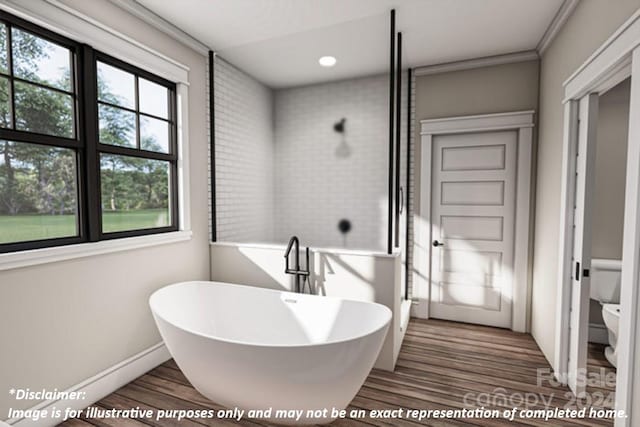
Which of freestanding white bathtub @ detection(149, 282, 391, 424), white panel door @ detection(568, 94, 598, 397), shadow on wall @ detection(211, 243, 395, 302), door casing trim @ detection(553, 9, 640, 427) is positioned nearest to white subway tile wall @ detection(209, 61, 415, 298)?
shadow on wall @ detection(211, 243, 395, 302)

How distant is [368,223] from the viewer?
12.8ft

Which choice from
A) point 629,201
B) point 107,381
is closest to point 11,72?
point 107,381

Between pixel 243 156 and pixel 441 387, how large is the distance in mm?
2917

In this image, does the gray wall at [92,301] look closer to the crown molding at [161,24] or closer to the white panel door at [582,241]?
the crown molding at [161,24]

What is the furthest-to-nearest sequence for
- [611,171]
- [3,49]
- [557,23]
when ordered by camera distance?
[611,171], [557,23], [3,49]

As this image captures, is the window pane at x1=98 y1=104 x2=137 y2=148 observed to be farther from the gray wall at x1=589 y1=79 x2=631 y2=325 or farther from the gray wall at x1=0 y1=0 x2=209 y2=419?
the gray wall at x1=589 y1=79 x2=631 y2=325

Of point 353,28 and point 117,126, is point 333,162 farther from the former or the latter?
point 117,126

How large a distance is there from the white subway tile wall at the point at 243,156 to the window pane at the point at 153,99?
56 centimetres

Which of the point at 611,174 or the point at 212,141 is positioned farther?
the point at 212,141

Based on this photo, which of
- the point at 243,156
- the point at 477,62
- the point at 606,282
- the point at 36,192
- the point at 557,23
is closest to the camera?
the point at 36,192

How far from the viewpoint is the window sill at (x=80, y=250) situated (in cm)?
176

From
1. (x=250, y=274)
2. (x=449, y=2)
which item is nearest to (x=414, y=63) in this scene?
(x=449, y=2)

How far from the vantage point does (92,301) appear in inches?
85.0

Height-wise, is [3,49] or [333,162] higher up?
[3,49]
